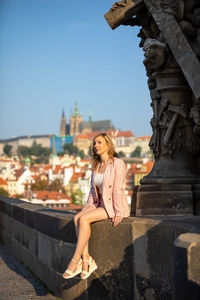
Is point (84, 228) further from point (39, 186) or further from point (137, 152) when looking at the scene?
point (137, 152)

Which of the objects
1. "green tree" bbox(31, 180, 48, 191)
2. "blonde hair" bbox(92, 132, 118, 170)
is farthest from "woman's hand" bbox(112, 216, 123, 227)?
"green tree" bbox(31, 180, 48, 191)

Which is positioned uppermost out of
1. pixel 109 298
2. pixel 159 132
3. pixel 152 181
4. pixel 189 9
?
pixel 189 9

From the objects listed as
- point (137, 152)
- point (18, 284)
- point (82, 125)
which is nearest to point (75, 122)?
point (82, 125)

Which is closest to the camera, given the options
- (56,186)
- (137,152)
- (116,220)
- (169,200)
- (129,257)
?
(129,257)

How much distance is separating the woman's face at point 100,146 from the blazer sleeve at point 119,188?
0.15m

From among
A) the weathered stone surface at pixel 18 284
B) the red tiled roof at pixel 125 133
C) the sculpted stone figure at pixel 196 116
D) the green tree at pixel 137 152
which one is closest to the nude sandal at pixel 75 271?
the weathered stone surface at pixel 18 284

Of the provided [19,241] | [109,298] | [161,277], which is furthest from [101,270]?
[19,241]

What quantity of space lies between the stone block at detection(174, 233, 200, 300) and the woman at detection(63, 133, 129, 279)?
3.39ft

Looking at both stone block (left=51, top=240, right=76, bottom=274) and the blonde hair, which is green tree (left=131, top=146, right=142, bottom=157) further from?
the blonde hair

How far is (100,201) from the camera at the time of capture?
128 inches

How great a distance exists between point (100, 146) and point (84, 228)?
54 centimetres

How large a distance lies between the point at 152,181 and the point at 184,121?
429 mm

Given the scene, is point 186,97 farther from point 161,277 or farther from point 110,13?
point 161,277

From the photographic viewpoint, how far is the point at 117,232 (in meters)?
2.96
